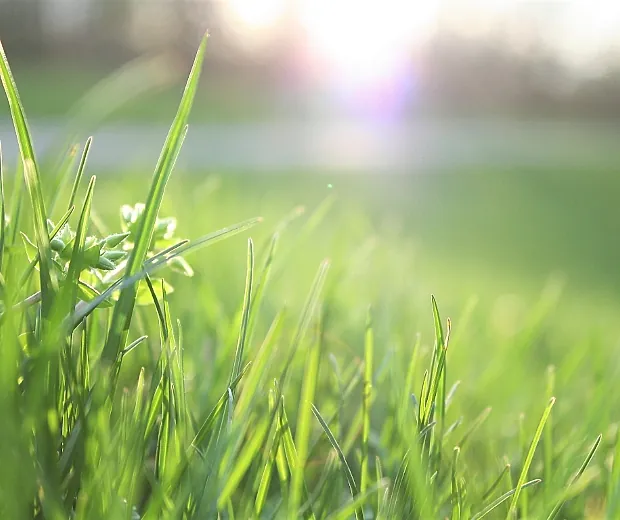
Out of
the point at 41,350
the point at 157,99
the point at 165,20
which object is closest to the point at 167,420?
the point at 41,350

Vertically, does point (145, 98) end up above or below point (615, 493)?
below

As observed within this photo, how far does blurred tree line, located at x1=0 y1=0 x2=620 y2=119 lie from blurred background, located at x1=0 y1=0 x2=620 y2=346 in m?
0.03

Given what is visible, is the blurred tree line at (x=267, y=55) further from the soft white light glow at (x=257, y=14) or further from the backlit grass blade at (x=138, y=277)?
the backlit grass blade at (x=138, y=277)

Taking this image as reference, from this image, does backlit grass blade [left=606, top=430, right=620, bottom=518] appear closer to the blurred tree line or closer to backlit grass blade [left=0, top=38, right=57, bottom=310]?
backlit grass blade [left=0, top=38, right=57, bottom=310]

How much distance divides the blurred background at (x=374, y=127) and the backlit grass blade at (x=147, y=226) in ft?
0.94

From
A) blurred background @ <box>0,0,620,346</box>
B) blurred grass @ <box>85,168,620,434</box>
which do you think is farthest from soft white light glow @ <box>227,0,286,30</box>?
blurred grass @ <box>85,168,620,434</box>

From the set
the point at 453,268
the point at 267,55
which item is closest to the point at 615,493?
the point at 453,268

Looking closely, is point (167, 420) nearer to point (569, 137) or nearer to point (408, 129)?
point (408, 129)

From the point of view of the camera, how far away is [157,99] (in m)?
11.1

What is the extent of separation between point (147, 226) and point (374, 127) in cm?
1192

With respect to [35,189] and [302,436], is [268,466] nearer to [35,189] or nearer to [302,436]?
[302,436]

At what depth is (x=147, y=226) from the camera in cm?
31

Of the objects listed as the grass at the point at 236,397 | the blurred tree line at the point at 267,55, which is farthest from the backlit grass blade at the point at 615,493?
the blurred tree line at the point at 267,55

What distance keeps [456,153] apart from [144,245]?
8928 mm
